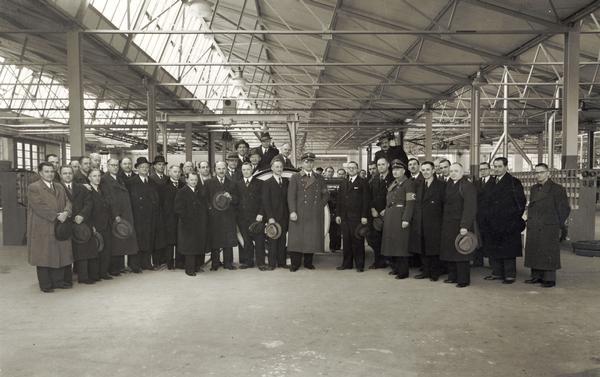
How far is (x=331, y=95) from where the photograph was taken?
2233 cm

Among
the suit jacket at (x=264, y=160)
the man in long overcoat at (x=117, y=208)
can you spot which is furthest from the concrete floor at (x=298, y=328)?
the suit jacket at (x=264, y=160)

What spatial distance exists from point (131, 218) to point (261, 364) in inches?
163

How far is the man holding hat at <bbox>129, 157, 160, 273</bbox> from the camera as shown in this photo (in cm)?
711

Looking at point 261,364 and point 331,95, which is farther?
point 331,95

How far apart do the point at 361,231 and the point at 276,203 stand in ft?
4.61

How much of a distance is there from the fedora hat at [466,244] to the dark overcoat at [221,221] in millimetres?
3361

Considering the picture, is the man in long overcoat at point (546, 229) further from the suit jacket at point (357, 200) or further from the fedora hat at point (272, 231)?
the fedora hat at point (272, 231)

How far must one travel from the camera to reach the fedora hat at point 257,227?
23.6 ft

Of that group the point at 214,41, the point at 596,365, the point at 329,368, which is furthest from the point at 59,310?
the point at 214,41

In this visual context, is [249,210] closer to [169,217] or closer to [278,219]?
A: [278,219]

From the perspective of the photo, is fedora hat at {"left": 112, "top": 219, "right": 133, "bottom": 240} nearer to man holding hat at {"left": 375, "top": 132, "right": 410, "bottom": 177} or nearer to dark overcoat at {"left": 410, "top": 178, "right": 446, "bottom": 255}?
dark overcoat at {"left": 410, "top": 178, "right": 446, "bottom": 255}

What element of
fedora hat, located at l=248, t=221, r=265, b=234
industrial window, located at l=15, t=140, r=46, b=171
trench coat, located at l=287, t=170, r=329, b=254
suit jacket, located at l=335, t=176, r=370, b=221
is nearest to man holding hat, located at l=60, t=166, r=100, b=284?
fedora hat, located at l=248, t=221, r=265, b=234

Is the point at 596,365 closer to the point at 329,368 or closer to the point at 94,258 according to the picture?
the point at 329,368

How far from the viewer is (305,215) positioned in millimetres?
7312
